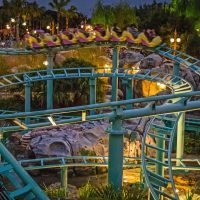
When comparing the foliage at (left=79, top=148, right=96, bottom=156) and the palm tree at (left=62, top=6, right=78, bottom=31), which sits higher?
the palm tree at (left=62, top=6, right=78, bottom=31)

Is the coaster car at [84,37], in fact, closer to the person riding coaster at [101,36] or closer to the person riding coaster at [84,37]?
the person riding coaster at [84,37]

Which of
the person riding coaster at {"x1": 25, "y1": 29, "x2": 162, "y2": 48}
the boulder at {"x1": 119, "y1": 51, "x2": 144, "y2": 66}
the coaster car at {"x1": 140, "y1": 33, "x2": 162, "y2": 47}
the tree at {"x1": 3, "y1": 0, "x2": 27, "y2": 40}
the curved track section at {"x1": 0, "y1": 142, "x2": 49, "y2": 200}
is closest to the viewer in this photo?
the curved track section at {"x1": 0, "y1": 142, "x2": 49, "y2": 200}

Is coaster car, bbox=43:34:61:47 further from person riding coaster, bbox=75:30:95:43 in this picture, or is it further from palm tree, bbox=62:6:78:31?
palm tree, bbox=62:6:78:31

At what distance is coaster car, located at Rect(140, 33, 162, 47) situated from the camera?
17.6 metres

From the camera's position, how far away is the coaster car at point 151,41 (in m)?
17.6

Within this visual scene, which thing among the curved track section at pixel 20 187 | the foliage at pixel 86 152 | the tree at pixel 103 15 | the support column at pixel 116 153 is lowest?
the foliage at pixel 86 152

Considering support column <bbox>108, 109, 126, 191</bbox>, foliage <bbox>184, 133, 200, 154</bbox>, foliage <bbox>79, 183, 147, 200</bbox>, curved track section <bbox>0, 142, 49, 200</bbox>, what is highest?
curved track section <bbox>0, 142, 49, 200</bbox>

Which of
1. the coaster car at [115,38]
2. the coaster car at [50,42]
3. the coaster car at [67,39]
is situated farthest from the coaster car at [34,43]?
the coaster car at [115,38]

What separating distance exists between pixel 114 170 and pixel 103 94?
50.6 ft

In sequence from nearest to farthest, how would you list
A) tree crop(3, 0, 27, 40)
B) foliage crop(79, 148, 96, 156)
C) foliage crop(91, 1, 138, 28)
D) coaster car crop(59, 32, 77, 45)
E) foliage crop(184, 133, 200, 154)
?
foliage crop(79, 148, 96, 156)
foliage crop(184, 133, 200, 154)
coaster car crop(59, 32, 77, 45)
foliage crop(91, 1, 138, 28)
tree crop(3, 0, 27, 40)

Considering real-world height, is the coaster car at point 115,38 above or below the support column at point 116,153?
above

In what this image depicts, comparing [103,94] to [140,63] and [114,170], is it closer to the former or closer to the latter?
[140,63]

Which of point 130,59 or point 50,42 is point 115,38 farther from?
point 130,59

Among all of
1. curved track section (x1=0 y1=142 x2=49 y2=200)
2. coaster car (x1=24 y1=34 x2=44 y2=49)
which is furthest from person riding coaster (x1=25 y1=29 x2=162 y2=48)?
curved track section (x1=0 y1=142 x2=49 y2=200)
